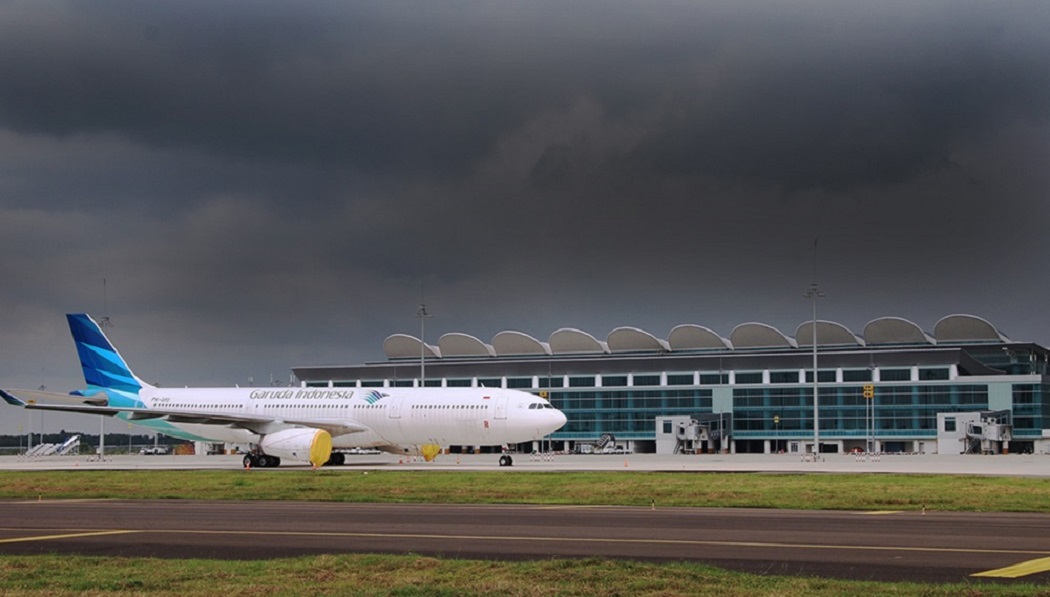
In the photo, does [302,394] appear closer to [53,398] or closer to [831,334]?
[53,398]

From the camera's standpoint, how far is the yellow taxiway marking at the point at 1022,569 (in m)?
15.9

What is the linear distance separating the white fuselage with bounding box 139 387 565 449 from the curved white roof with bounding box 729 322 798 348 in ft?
273

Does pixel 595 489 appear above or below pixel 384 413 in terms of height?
below

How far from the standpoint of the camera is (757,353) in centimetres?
13412

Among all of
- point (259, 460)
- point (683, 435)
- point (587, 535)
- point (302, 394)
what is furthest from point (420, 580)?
point (683, 435)

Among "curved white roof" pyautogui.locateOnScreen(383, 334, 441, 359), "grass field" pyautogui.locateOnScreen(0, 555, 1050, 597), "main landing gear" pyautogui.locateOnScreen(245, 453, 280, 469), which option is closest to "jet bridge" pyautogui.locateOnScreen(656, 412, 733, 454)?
"curved white roof" pyautogui.locateOnScreen(383, 334, 441, 359)

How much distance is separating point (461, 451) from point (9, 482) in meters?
65.0

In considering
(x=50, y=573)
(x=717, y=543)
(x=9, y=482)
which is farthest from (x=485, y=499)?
(x=9, y=482)

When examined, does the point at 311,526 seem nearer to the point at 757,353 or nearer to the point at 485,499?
the point at 485,499

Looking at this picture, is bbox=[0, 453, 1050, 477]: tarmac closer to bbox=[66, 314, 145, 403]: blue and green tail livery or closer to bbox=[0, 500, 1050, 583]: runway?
bbox=[66, 314, 145, 403]: blue and green tail livery

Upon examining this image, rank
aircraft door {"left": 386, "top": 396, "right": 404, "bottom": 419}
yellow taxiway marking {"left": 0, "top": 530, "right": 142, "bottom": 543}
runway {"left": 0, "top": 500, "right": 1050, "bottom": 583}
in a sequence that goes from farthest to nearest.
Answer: aircraft door {"left": 386, "top": 396, "right": 404, "bottom": 419} < yellow taxiway marking {"left": 0, "top": 530, "right": 142, "bottom": 543} < runway {"left": 0, "top": 500, "right": 1050, "bottom": 583}

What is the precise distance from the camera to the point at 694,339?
146 meters

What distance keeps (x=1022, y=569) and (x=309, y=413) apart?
52.5 metres

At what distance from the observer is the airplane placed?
61062 mm
